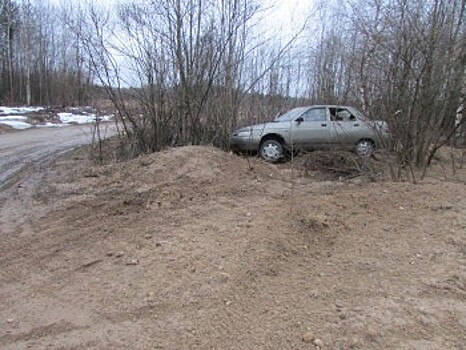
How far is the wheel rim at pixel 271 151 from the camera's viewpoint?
10.1 metres

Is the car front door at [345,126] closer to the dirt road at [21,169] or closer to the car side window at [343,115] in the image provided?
the car side window at [343,115]

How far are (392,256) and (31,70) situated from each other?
4310 cm

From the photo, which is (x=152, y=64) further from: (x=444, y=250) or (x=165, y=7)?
(x=444, y=250)

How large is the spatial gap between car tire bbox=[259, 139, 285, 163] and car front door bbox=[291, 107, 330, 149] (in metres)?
0.41

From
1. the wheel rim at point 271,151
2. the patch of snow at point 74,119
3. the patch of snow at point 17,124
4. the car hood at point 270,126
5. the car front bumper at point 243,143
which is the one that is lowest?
the wheel rim at point 271,151

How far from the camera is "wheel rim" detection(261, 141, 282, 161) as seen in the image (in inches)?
398

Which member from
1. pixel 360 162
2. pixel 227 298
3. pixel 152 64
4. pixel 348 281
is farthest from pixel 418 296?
pixel 152 64

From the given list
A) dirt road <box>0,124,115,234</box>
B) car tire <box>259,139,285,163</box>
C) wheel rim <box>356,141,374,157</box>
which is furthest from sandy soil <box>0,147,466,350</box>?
car tire <box>259,139,285,163</box>

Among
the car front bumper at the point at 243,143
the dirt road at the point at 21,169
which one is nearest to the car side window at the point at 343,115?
the car front bumper at the point at 243,143

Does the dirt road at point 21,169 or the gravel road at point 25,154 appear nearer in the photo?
the dirt road at point 21,169

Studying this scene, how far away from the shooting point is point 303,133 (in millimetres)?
10352

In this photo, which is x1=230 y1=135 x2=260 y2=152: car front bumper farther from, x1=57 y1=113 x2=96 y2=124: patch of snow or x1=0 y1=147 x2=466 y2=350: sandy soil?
x1=57 y1=113 x2=96 y2=124: patch of snow

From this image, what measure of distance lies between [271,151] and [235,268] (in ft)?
21.6

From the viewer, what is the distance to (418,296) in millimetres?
3342
